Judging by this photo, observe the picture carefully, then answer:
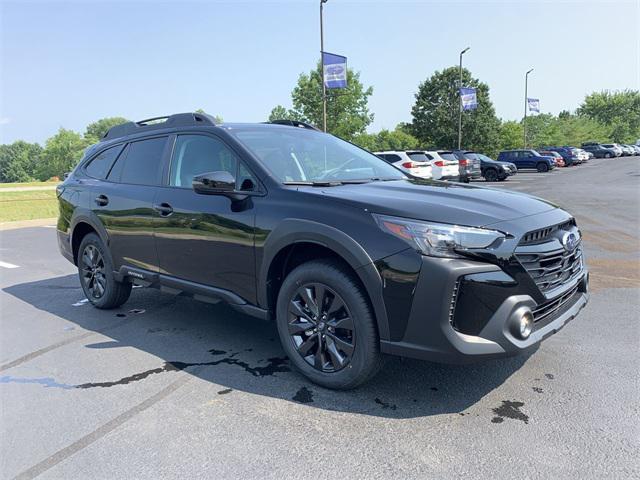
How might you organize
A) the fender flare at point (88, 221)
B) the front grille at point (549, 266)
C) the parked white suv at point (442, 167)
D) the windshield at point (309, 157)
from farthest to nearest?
1. the parked white suv at point (442, 167)
2. the fender flare at point (88, 221)
3. the windshield at point (309, 157)
4. the front grille at point (549, 266)

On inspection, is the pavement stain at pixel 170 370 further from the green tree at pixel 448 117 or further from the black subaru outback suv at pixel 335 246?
the green tree at pixel 448 117

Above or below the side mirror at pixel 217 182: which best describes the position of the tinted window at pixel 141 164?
above

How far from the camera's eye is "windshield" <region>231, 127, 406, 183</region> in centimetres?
379

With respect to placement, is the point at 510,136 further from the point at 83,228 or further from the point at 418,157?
the point at 83,228

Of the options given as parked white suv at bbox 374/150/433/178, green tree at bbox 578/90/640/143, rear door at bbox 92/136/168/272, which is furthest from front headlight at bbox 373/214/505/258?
green tree at bbox 578/90/640/143

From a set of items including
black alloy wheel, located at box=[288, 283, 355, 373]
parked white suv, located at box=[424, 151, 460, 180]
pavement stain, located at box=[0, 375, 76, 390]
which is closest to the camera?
black alloy wheel, located at box=[288, 283, 355, 373]

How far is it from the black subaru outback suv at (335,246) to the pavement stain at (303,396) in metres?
0.09

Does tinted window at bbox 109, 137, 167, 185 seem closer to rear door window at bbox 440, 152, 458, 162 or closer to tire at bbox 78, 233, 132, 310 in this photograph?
tire at bbox 78, 233, 132, 310

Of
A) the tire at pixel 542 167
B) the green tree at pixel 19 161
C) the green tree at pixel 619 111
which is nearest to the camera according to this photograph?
the tire at pixel 542 167

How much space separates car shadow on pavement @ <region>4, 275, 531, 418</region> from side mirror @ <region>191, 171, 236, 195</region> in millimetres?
1323

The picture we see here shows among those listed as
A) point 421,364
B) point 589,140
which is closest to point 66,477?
point 421,364

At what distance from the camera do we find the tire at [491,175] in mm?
28016

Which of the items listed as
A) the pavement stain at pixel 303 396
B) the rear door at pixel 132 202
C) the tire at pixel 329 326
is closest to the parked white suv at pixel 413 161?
the rear door at pixel 132 202

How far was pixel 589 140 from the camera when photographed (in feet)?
251
